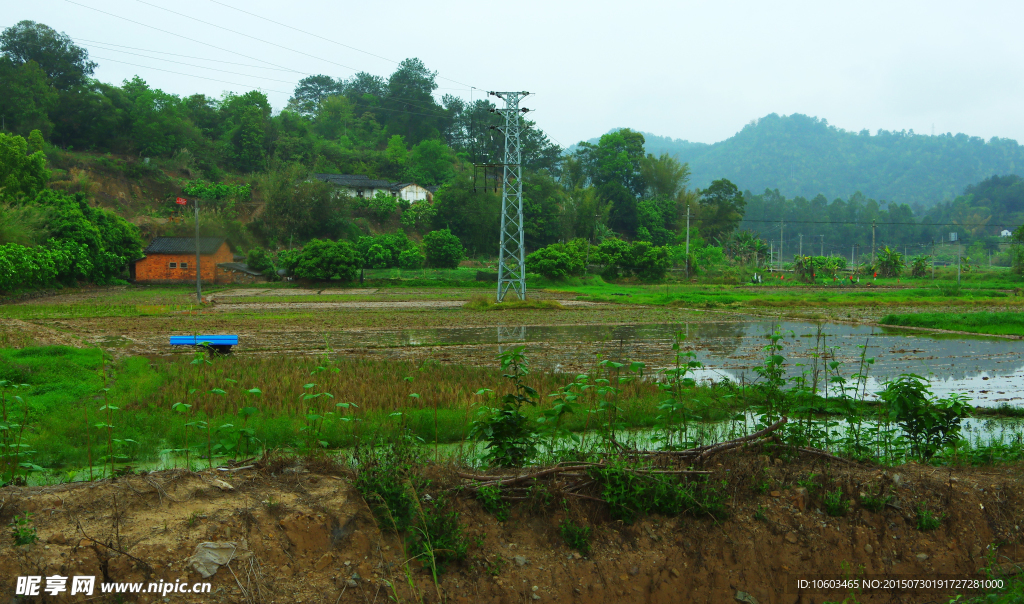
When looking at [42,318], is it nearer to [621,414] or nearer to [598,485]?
[621,414]

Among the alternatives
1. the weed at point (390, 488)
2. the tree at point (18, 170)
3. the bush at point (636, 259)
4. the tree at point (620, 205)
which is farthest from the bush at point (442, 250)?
the weed at point (390, 488)

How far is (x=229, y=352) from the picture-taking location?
588 inches

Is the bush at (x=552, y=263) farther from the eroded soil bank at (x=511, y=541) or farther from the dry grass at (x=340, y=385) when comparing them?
the eroded soil bank at (x=511, y=541)

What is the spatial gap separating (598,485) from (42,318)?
2744 cm

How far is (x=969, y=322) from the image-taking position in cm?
2255

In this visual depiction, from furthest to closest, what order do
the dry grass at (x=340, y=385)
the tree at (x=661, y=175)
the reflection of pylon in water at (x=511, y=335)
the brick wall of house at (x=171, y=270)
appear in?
the tree at (x=661, y=175)
the brick wall of house at (x=171, y=270)
the reflection of pylon in water at (x=511, y=335)
the dry grass at (x=340, y=385)

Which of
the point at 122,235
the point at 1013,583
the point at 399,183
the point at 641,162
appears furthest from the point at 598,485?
the point at 641,162

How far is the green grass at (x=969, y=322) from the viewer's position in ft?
70.1

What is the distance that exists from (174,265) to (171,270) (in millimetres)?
475

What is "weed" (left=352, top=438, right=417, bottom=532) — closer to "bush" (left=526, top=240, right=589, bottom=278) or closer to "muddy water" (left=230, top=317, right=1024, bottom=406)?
"muddy water" (left=230, top=317, right=1024, bottom=406)

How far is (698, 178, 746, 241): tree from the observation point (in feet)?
305

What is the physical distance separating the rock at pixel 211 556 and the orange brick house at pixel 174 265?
170 ft

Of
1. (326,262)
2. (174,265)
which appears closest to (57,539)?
(326,262)

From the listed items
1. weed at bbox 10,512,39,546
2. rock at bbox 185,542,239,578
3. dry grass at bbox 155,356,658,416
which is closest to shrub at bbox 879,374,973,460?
dry grass at bbox 155,356,658,416
